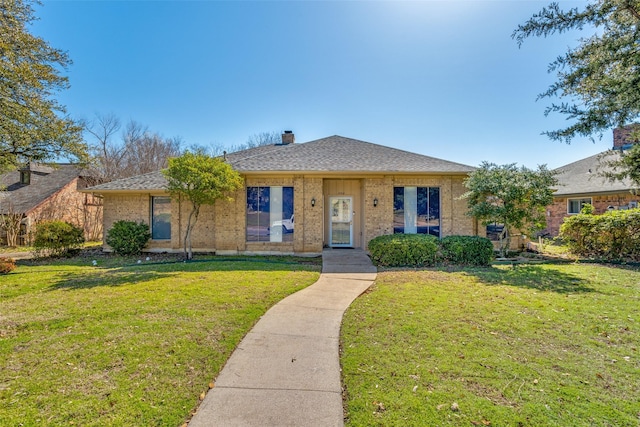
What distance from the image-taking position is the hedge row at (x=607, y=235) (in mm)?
Answer: 10227

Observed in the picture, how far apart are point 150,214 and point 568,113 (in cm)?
1401

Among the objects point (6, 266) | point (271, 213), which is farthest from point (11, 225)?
point (271, 213)

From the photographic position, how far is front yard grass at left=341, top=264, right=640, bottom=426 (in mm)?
2631

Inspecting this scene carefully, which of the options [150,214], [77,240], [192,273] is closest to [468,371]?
[192,273]

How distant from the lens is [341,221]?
1303cm

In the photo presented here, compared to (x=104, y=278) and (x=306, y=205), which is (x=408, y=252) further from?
(x=104, y=278)

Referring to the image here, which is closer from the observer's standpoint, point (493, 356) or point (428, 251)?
point (493, 356)

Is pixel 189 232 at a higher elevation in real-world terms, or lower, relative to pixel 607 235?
higher

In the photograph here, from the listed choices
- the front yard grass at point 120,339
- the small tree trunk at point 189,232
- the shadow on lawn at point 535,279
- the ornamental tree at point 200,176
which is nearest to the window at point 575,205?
the shadow on lawn at point 535,279

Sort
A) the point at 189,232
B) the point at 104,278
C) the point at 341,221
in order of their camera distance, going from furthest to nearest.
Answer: the point at 341,221, the point at 189,232, the point at 104,278

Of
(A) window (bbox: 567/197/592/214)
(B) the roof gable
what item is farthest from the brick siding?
(A) window (bbox: 567/197/592/214)

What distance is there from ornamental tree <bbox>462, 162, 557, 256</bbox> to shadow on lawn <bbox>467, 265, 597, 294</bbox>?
2033 mm

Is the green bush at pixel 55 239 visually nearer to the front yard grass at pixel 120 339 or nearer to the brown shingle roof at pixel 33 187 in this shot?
the front yard grass at pixel 120 339

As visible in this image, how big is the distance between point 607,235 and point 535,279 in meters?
5.62
